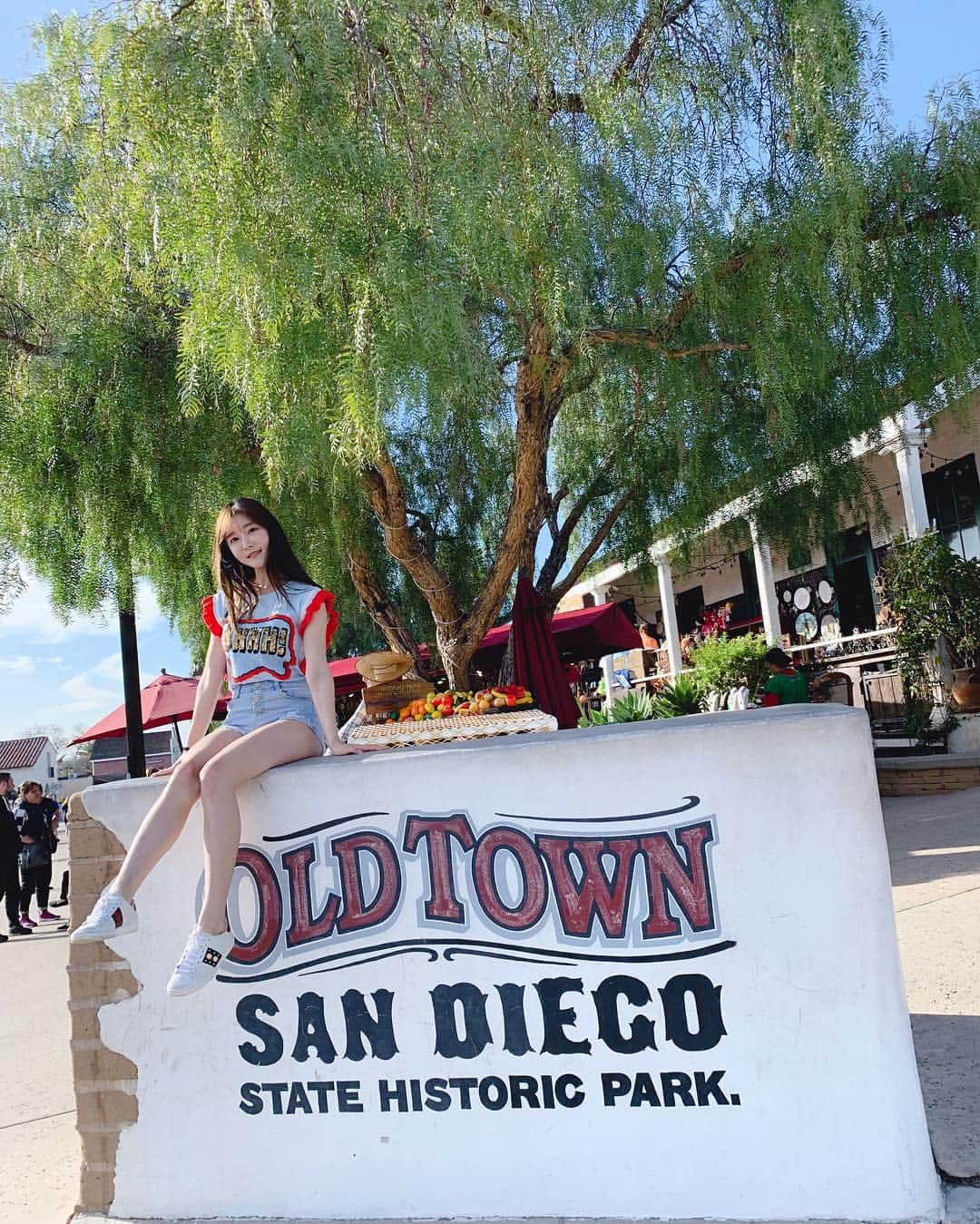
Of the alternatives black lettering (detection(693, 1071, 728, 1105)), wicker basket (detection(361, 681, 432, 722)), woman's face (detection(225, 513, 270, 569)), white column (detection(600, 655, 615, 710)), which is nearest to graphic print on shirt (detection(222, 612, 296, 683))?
woman's face (detection(225, 513, 270, 569))

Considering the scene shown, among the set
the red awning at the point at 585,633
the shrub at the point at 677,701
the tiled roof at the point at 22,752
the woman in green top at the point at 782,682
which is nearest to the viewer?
the woman in green top at the point at 782,682

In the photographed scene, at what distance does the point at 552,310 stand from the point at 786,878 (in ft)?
11.7

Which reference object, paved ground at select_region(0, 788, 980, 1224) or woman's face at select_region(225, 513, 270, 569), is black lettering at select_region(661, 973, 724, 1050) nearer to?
paved ground at select_region(0, 788, 980, 1224)

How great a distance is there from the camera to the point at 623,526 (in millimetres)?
10211

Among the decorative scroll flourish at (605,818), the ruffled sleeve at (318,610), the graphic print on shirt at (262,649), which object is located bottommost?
the decorative scroll flourish at (605,818)

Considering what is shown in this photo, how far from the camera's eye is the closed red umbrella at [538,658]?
879 cm

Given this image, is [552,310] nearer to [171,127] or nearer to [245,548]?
[171,127]

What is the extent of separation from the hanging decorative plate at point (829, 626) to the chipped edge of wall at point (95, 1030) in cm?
1371

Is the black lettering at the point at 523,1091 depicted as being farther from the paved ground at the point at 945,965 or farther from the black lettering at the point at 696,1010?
the paved ground at the point at 945,965

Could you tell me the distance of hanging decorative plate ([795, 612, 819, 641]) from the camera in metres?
16.3

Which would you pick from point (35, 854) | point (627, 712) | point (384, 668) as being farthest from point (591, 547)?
point (35, 854)

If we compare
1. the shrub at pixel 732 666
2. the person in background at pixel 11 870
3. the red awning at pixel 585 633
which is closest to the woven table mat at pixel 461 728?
the person in background at pixel 11 870

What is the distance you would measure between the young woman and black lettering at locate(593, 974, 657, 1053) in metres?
1.05

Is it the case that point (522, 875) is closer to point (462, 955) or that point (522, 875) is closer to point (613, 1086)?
point (462, 955)
